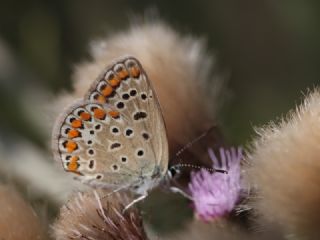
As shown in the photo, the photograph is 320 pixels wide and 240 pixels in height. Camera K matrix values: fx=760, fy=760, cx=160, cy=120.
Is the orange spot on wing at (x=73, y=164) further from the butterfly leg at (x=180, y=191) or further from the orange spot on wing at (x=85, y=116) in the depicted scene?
the butterfly leg at (x=180, y=191)

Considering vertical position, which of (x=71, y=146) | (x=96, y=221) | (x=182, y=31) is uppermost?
(x=182, y=31)

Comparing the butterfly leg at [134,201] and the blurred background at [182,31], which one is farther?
the blurred background at [182,31]

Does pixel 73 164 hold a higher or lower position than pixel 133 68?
lower

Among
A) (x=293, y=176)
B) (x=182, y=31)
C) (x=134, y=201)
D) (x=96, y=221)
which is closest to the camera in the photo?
(x=293, y=176)

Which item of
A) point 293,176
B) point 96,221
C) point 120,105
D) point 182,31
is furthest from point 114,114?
point 182,31

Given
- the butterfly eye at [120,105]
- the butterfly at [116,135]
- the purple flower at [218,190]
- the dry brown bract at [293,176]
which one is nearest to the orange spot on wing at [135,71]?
the butterfly at [116,135]

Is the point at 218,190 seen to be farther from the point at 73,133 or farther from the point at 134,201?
the point at 73,133
